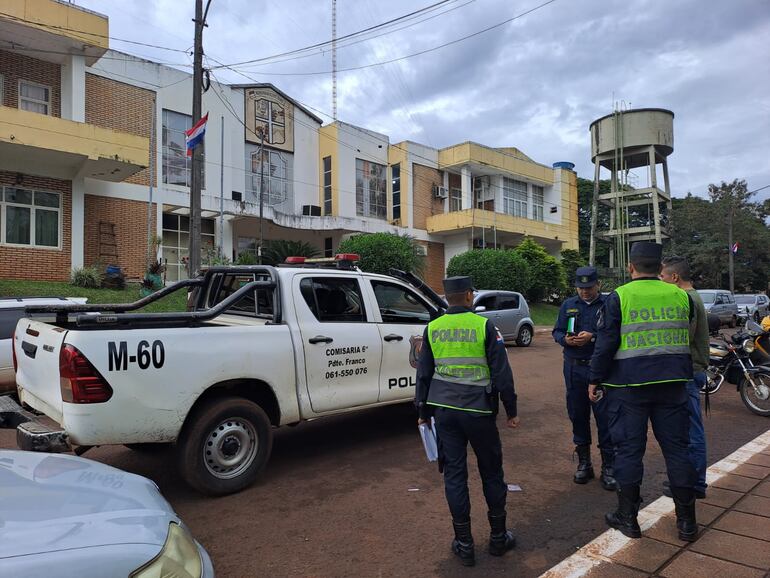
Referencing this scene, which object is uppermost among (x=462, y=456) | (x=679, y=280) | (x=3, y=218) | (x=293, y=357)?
(x=3, y=218)

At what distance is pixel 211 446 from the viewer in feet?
13.8

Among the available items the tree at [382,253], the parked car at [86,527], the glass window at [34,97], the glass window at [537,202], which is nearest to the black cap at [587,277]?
the parked car at [86,527]

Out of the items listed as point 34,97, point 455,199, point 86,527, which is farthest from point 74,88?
point 455,199

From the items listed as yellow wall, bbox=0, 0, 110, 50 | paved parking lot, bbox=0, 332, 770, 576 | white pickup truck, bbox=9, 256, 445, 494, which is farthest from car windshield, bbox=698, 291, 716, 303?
yellow wall, bbox=0, 0, 110, 50

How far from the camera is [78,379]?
11.8ft

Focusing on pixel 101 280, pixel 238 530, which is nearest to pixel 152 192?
pixel 101 280

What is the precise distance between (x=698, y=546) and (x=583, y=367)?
1.51 meters

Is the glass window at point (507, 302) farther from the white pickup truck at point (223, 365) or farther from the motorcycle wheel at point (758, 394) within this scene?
the white pickup truck at point (223, 365)

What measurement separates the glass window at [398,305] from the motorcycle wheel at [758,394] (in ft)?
15.0

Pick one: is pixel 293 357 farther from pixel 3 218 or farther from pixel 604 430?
pixel 3 218

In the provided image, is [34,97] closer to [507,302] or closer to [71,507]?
[507,302]

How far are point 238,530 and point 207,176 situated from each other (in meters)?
18.6

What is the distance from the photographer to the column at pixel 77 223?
1602 centimetres

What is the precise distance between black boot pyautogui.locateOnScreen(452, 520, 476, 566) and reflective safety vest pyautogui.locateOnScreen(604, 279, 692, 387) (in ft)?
4.54
